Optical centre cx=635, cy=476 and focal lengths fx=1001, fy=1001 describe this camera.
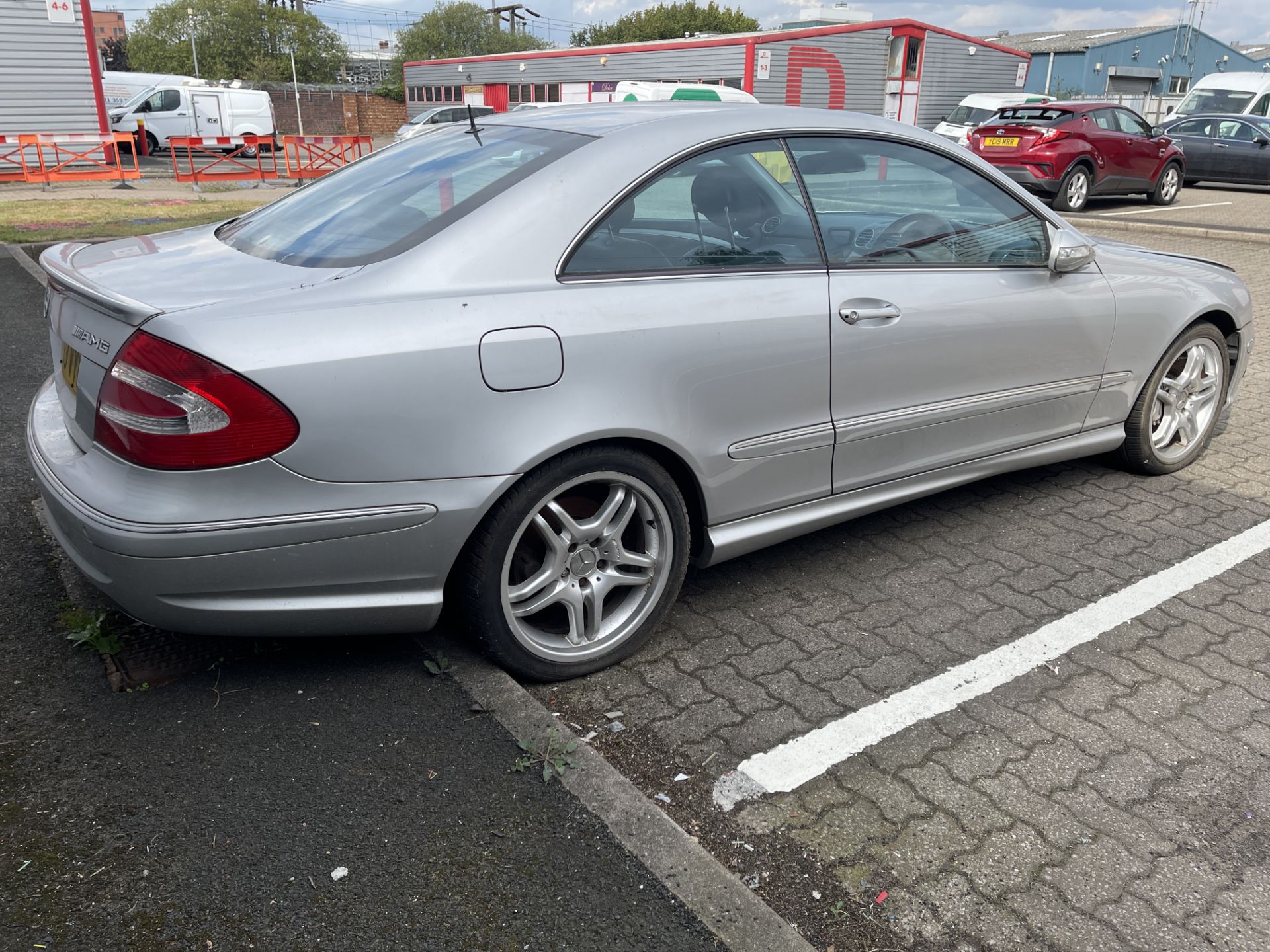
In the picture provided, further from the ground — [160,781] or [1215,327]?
[1215,327]

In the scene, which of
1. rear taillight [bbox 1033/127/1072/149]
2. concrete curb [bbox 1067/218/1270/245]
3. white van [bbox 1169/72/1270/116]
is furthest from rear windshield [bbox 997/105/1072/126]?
white van [bbox 1169/72/1270/116]

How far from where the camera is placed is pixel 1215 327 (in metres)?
4.57

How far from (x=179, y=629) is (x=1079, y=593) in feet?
9.43

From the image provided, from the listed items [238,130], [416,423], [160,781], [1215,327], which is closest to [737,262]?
[416,423]

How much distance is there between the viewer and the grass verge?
1136 cm

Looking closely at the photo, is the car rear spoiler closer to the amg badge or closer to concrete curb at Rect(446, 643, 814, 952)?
the amg badge

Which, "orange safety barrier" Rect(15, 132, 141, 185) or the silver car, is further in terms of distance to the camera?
"orange safety barrier" Rect(15, 132, 141, 185)

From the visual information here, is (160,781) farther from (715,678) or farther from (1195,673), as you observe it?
(1195,673)

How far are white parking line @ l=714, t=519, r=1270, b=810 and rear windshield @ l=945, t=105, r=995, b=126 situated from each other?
21281 mm

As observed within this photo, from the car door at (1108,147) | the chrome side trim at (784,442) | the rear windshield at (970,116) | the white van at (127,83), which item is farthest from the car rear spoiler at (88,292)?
the white van at (127,83)

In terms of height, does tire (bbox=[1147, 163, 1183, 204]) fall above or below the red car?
below

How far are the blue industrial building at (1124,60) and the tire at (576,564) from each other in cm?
5531

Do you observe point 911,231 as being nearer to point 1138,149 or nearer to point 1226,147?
point 1138,149

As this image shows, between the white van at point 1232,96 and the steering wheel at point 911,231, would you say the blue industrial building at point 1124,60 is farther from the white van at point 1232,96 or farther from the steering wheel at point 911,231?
the steering wheel at point 911,231
